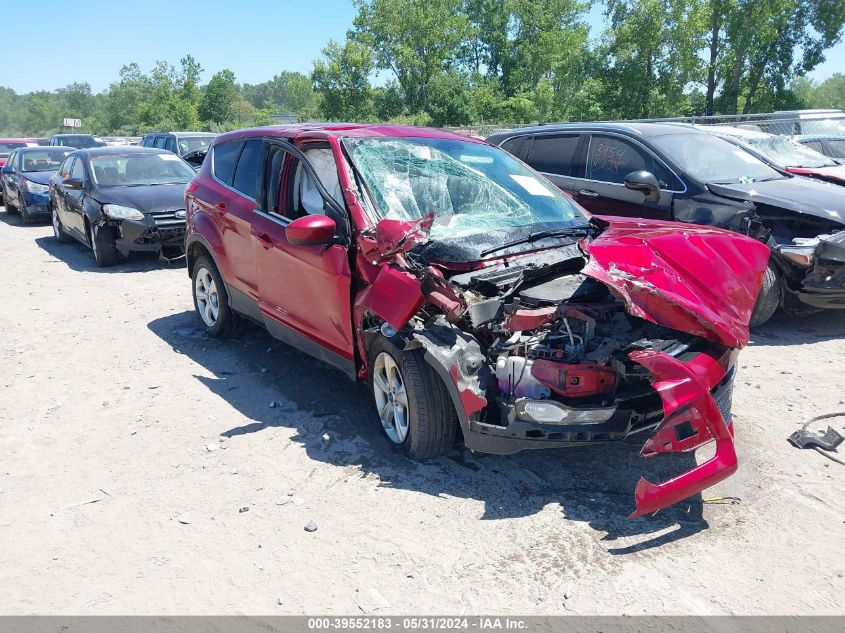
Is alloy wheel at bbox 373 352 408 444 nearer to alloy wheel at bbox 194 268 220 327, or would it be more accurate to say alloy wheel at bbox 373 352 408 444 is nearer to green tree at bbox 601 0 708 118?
alloy wheel at bbox 194 268 220 327

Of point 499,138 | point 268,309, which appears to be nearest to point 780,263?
point 499,138

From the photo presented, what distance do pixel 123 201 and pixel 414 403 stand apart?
778 cm

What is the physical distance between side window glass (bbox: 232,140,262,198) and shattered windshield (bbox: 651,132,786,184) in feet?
13.6

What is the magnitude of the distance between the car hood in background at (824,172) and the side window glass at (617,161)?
78.2 inches

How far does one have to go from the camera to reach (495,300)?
11.8ft

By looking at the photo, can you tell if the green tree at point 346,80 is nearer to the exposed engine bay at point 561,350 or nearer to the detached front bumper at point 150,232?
the detached front bumper at point 150,232

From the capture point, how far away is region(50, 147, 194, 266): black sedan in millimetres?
9664

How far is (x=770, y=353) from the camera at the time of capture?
229 inches

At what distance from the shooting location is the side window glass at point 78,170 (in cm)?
1071

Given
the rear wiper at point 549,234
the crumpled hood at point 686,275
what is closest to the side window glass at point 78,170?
the rear wiper at point 549,234

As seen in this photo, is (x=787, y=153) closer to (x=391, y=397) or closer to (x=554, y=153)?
(x=554, y=153)
